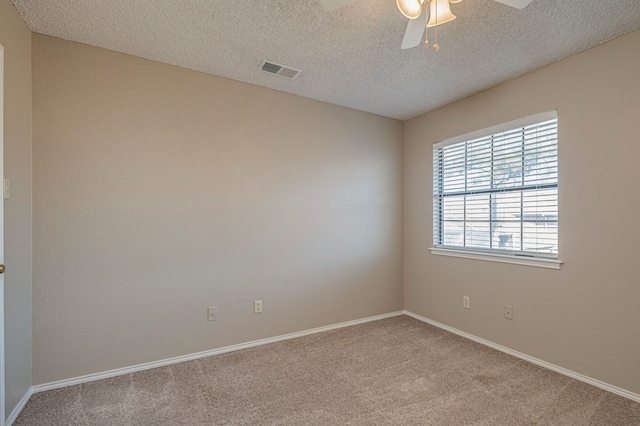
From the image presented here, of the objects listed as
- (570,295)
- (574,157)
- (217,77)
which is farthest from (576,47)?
(217,77)

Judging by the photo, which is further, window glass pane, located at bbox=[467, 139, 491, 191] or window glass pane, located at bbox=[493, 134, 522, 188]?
window glass pane, located at bbox=[467, 139, 491, 191]

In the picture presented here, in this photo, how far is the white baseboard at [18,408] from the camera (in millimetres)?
1823

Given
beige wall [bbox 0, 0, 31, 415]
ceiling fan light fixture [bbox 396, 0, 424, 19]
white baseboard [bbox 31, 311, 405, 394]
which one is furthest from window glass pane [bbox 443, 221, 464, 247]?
beige wall [bbox 0, 0, 31, 415]

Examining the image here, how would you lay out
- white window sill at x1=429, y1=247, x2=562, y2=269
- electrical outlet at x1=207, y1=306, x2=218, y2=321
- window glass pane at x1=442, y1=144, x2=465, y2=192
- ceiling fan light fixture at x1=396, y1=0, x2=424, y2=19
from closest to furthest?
1. ceiling fan light fixture at x1=396, y1=0, x2=424, y2=19
2. white window sill at x1=429, y1=247, x2=562, y2=269
3. electrical outlet at x1=207, y1=306, x2=218, y2=321
4. window glass pane at x1=442, y1=144, x2=465, y2=192

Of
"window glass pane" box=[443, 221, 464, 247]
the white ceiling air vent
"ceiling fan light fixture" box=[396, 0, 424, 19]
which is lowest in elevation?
"window glass pane" box=[443, 221, 464, 247]

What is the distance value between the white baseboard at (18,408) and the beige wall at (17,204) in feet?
0.09

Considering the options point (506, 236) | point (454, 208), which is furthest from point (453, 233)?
point (506, 236)

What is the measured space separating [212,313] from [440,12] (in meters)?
2.80

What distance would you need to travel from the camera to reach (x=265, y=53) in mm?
2422

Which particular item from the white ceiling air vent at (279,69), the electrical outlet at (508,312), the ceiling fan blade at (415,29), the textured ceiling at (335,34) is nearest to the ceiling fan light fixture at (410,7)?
the ceiling fan blade at (415,29)

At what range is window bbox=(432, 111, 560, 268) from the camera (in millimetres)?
2611

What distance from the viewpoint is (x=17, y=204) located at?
1.95 meters

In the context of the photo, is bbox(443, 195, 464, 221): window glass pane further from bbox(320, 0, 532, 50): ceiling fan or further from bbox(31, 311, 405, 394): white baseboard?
bbox(320, 0, 532, 50): ceiling fan

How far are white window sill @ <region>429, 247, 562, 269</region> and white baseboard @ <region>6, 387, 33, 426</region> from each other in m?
3.71
